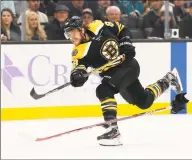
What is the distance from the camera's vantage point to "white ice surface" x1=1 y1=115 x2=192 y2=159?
4.35 meters

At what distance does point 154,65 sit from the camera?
21.6 feet

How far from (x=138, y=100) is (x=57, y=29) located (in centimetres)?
192

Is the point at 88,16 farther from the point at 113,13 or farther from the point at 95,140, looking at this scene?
the point at 95,140

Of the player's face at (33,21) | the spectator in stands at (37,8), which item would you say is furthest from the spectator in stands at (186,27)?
the player's face at (33,21)

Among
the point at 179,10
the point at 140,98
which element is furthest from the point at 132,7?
the point at 140,98

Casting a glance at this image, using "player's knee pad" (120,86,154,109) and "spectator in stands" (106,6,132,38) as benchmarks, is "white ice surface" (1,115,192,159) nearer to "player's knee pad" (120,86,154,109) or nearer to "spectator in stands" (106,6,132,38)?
"player's knee pad" (120,86,154,109)

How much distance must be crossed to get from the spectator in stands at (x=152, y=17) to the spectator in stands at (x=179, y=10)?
0.22m

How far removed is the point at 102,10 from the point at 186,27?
38.9 inches

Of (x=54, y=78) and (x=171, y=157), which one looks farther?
(x=54, y=78)

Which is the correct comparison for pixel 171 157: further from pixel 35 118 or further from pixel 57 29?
pixel 57 29

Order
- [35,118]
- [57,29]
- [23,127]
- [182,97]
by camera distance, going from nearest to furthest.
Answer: [182,97] < [23,127] < [35,118] < [57,29]

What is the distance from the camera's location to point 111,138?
4.74 m

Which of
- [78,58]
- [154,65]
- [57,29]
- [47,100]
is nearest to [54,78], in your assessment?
[47,100]

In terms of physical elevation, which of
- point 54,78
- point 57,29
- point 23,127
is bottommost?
point 23,127
